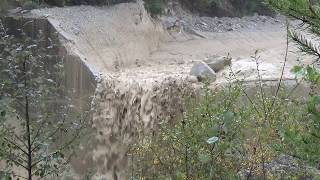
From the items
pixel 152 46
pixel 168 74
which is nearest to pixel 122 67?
pixel 168 74

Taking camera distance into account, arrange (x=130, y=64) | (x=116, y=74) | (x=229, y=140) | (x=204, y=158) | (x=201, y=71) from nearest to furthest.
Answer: (x=204, y=158) → (x=229, y=140) → (x=201, y=71) → (x=116, y=74) → (x=130, y=64)

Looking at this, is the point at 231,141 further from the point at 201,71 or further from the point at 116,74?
the point at 116,74

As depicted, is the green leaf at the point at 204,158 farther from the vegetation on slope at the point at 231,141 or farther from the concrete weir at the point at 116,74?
the concrete weir at the point at 116,74

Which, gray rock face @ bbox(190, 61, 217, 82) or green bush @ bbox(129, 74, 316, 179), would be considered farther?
gray rock face @ bbox(190, 61, 217, 82)

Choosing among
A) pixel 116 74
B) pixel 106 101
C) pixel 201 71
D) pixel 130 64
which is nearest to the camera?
pixel 106 101

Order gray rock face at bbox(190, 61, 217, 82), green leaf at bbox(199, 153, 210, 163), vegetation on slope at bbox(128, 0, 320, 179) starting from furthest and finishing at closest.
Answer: gray rock face at bbox(190, 61, 217, 82), vegetation on slope at bbox(128, 0, 320, 179), green leaf at bbox(199, 153, 210, 163)

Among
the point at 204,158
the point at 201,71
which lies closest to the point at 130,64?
the point at 201,71

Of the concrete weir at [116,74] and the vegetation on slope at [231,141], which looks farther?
the concrete weir at [116,74]

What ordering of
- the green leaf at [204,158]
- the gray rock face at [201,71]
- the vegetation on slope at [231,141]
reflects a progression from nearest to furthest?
the green leaf at [204,158], the vegetation on slope at [231,141], the gray rock face at [201,71]

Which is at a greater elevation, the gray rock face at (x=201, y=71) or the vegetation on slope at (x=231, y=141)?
the vegetation on slope at (x=231, y=141)

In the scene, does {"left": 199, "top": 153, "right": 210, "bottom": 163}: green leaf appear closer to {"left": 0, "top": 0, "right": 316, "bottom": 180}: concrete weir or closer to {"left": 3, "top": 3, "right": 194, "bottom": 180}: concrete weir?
{"left": 0, "top": 0, "right": 316, "bottom": 180}: concrete weir

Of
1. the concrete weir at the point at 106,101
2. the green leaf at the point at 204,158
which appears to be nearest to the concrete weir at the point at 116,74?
the concrete weir at the point at 106,101

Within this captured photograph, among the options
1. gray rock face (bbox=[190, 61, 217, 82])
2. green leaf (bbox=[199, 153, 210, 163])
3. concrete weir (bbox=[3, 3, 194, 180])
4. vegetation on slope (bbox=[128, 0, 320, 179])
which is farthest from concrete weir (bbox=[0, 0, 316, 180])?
green leaf (bbox=[199, 153, 210, 163])

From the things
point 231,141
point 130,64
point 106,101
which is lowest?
point 130,64
